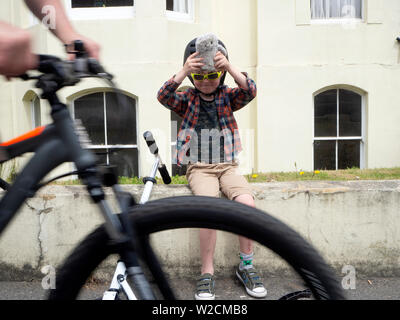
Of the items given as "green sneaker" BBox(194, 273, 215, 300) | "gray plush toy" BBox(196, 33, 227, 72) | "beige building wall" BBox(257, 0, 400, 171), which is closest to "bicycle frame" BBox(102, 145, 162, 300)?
"green sneaker" BBox(194, 273, 215, 300)

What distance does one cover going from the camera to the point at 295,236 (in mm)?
915

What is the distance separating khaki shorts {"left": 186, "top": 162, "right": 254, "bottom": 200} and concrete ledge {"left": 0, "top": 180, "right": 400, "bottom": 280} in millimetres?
165

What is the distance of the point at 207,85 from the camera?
283cm

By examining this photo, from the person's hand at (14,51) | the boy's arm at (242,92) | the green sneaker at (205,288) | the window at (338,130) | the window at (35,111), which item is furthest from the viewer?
the window at (338,130)

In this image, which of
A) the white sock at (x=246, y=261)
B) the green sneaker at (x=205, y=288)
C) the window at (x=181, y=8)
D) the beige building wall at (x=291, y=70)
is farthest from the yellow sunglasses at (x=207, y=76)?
the window at (x=181, y=8)

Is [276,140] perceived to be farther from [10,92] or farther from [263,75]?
[10,92]

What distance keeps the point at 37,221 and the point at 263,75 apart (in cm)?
539

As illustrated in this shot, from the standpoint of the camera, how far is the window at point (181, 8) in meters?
6.95

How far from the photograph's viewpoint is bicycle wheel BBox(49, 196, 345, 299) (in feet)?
2.97

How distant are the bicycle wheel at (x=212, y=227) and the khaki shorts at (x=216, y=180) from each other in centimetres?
151

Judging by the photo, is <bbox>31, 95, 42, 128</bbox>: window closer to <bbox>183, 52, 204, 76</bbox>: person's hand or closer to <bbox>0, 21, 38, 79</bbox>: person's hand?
<bbox>183, 52, 204, 76</bbox>: person's hand

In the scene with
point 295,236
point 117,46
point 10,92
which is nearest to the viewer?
point 295,236

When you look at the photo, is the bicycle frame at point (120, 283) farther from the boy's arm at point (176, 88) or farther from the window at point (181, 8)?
the window at point (181, 8)

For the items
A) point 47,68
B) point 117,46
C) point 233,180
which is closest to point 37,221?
point 233,180
